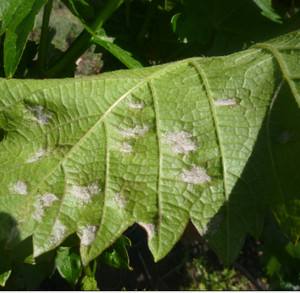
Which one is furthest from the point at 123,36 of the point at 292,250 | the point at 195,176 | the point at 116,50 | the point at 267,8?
the point at 292,250

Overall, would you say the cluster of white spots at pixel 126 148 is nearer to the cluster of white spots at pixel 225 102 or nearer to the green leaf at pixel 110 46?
the cluster of white spots at pixel 225 102

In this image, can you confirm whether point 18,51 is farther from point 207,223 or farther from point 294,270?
point 294,270

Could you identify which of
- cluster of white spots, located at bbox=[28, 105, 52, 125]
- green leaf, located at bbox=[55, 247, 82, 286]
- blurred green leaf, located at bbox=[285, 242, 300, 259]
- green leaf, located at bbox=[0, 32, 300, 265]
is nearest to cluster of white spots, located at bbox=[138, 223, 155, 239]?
green leaf, located at bbox=[0, 32, 300, 265]

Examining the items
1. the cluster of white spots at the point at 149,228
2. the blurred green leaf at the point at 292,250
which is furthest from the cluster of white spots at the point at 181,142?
the blurred green leaf at the point at 292,250

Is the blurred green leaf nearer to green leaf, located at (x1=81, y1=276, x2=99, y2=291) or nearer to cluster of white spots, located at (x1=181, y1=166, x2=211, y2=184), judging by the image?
green leaf, located at (x1=81, y1=276, x2=99, y2=291)

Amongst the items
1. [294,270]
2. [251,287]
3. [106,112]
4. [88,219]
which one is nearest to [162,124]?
[106,112]

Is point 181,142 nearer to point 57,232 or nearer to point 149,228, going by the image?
point 149,228
